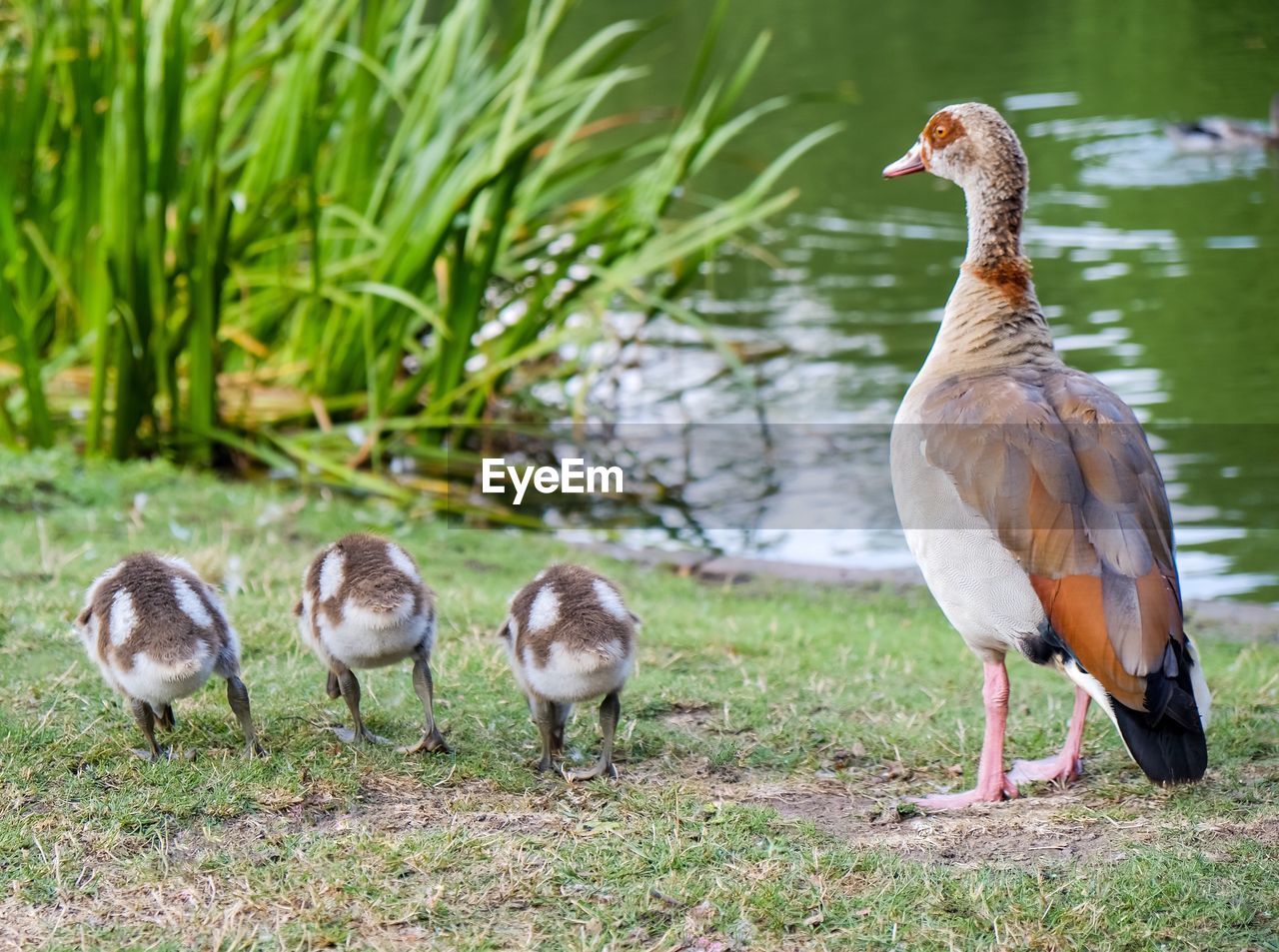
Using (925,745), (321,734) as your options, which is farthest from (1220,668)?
(321,734)

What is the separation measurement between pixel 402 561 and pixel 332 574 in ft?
0.72

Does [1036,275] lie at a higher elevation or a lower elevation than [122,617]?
higher

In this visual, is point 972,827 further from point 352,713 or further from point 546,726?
point 352,713

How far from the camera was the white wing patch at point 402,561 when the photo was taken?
184 inches

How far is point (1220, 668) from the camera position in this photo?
6.44 metres

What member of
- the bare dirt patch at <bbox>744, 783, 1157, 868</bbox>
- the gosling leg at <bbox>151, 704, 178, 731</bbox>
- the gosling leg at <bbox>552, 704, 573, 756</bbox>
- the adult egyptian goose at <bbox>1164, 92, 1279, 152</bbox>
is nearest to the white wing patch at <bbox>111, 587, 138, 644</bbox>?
the gosling leg at <bbox>151, 704, 178, 731</bbox>

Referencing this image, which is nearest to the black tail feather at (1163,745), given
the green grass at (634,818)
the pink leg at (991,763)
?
the green grass at (634,818)

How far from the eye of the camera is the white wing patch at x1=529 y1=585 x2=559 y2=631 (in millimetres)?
4496

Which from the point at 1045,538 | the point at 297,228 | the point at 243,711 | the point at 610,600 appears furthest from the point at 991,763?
the point at 297,228

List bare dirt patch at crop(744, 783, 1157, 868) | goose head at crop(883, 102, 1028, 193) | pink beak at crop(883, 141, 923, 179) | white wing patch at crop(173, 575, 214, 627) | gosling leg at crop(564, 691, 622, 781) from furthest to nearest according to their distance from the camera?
pink beak at crop(883, 141, 923, 179) → goose head at crop(883, 102, 1028, 193) → gosling leg at crop(564, 691, 622, 781) → white wing patch at crop(173, 575, 214, 627) → bare dirt patch at crop(744, 783, 1157, 868)

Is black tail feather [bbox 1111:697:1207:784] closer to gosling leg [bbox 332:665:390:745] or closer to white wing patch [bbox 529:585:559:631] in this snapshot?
white wing patch [bbox 529:585:559:631]

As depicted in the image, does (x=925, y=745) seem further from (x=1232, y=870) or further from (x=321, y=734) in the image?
(x=321, y=734)

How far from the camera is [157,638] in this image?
173 inches

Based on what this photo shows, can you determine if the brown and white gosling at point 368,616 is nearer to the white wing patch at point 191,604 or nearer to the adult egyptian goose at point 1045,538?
the white wing patch at point 191,604
